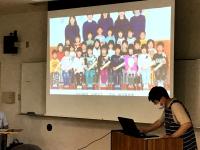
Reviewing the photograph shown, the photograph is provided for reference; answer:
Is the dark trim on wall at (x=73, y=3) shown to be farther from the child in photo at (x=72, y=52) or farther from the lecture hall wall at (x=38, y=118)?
the child in photo at (x=72, y=52)

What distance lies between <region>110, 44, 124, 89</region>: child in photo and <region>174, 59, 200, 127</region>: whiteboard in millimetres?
785

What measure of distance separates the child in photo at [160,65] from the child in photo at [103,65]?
786 mm

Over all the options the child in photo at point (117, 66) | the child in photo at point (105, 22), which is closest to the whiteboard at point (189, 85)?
the child in photo at point (117, 66)

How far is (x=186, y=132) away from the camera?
382 cm

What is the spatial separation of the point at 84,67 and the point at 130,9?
3.67 ft

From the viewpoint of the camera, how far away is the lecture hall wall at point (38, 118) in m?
6.15

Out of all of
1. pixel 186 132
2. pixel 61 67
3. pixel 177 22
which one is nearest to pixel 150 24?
pixel 177 22

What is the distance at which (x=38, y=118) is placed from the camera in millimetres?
7027

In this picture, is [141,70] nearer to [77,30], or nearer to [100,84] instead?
[100,84]

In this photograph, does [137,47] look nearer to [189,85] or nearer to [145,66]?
[145,66]

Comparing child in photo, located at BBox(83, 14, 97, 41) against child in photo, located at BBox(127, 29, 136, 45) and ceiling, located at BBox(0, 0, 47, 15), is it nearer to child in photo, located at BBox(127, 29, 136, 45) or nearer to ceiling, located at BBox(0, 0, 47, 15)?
child in photo, located at BBox(127, 29, 136, 45)

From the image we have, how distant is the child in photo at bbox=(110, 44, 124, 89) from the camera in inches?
227

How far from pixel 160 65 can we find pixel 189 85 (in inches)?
17.6

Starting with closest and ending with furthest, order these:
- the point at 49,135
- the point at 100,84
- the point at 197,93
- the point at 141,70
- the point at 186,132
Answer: the point at 186,132 → the point at 197,93 → the point at 141,70 → the point at 100,84 → the point at 49,135
